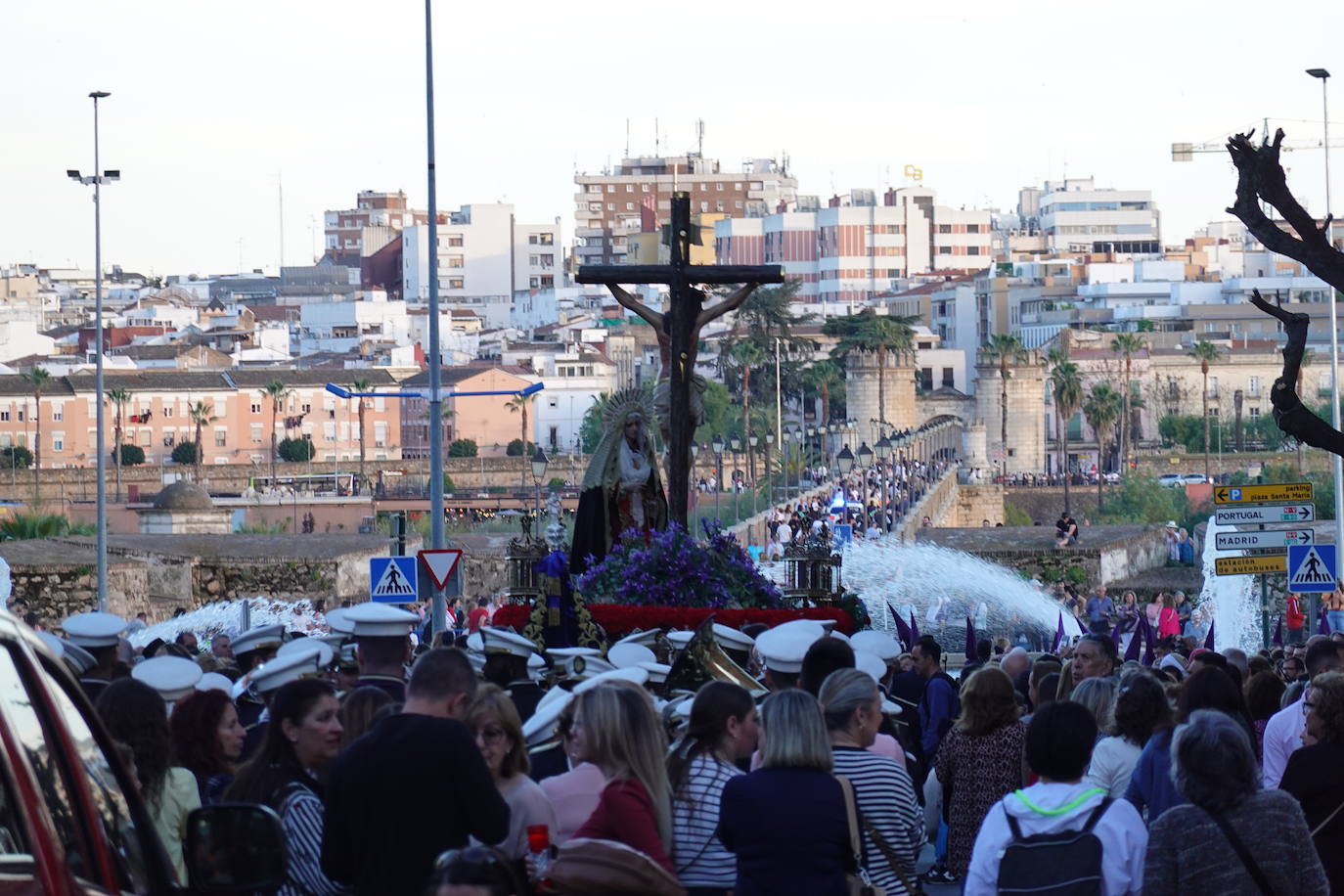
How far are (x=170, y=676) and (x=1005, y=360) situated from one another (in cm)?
10918

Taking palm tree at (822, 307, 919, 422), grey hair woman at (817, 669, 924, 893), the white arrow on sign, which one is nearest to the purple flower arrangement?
the white arrow on sign

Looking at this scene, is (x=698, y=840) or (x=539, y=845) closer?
(x=539, y=845)

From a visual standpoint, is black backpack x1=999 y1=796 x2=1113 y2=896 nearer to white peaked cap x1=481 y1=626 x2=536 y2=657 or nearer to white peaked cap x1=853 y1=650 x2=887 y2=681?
white peaked cap x1=853 y1=650 x2=887 y2=681

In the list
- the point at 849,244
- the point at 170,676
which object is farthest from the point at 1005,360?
the point at 170,676

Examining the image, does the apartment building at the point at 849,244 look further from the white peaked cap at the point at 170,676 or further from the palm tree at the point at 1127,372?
the white peaked cap at the point at 170,676

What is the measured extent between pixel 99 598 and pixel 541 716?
26359 mm

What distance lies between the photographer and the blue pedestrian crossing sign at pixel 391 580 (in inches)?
746

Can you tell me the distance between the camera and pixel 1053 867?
19.7 feet

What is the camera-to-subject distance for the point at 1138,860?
609cm

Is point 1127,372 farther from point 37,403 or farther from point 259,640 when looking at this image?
point 259,640

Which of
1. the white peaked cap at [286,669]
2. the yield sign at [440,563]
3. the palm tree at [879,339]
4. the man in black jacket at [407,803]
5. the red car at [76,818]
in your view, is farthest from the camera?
the palm tree at [879,339]

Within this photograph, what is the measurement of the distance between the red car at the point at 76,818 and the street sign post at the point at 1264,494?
16319 mm

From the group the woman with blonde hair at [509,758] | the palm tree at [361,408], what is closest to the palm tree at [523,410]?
the palm tree at [361,408]

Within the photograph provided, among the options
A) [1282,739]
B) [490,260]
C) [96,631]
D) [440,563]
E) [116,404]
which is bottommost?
[440,563]
